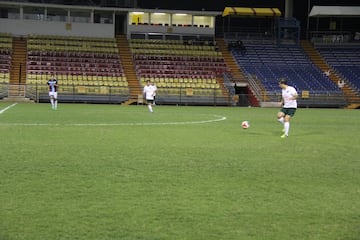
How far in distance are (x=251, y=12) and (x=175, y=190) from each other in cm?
4615

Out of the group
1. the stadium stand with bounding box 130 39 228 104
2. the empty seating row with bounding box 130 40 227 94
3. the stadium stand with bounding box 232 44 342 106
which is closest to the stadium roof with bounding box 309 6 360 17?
the stadium stand with bounding box 232 44 342 106

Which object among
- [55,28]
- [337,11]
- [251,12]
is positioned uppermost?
[337,11]

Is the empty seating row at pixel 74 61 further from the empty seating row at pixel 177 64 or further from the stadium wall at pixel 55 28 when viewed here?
the empty seating row at pixel 177 64

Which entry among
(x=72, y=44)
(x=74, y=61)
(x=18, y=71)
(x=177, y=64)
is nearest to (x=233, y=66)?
(x=177, y=64)

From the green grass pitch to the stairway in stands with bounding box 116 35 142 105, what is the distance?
89.1 feet

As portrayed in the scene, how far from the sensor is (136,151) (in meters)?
11.2

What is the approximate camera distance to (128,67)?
4534cm

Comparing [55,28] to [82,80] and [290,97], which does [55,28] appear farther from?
[290,97]

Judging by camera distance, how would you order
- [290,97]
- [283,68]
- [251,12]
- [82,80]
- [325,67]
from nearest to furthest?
[290,97] → [82,80] → [283,68] → [325,67] → [251,12]

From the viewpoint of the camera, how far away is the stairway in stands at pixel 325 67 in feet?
139

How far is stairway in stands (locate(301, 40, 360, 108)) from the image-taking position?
42.4 m

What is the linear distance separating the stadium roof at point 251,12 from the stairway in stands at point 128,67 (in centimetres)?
1076

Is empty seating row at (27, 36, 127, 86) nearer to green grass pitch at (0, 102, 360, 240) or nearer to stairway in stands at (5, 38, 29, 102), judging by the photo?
stairway in stands at (5, 38, 29, 102)

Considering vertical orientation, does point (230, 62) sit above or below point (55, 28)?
below
